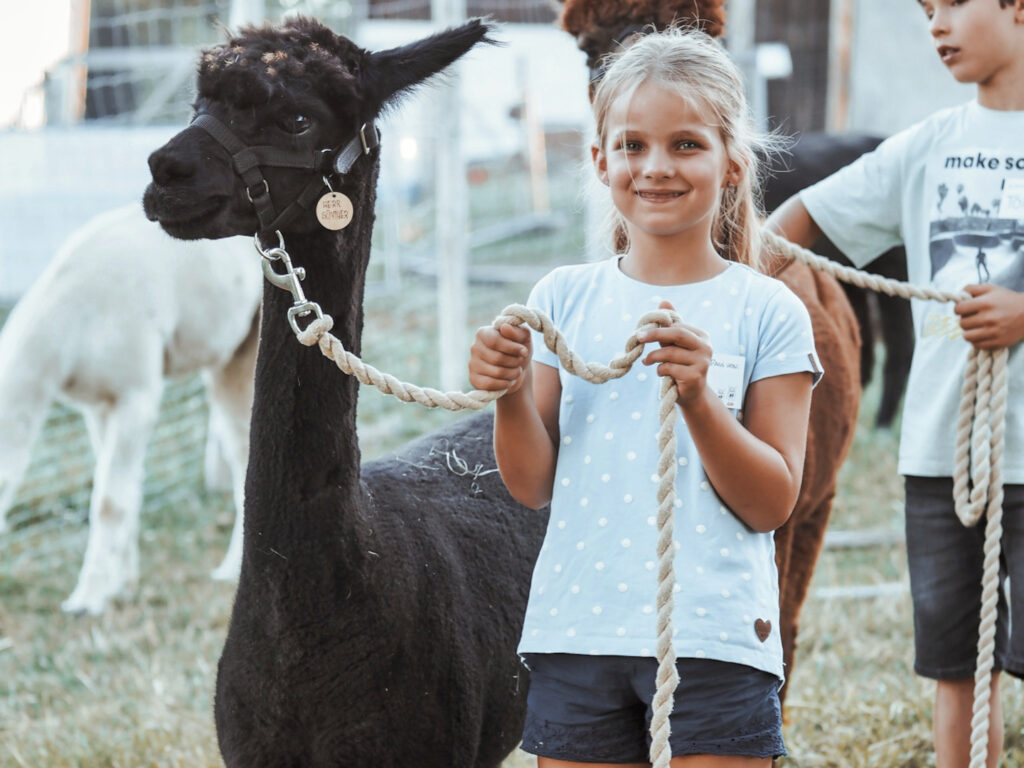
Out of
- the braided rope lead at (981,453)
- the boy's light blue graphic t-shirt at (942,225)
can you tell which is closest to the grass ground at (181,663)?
the braided rope lead at (981,453)

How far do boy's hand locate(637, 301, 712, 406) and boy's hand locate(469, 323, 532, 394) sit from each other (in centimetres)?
16

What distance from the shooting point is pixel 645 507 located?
169cm

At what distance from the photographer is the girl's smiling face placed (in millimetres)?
1689

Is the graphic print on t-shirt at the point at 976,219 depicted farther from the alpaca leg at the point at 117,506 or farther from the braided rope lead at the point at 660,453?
the alpaca leg at the point at 117,506

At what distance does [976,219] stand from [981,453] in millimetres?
476

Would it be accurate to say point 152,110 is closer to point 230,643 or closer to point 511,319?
point 230,643

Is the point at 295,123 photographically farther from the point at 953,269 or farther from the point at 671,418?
the point at 953,269

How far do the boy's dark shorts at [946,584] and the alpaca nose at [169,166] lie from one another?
63.8 inches

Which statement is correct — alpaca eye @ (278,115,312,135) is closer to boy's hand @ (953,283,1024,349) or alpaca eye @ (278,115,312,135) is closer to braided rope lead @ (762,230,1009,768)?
braided rope lead @ (762,230,1009,768)

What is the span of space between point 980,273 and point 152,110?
5.64m

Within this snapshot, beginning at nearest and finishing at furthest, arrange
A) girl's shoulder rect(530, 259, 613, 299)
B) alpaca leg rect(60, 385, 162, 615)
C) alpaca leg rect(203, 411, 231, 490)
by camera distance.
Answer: girl's shoulder rect(530, 259, 613, 299), alpaca leg rect(60, 385, 162, 615), alpaca leg rect(203, 411, 231, 490)

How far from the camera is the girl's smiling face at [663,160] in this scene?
5.54 feet

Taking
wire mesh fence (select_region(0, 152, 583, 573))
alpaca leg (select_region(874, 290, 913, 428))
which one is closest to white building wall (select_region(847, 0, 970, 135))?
wire mesh fence (select_region(0, 152, 583, 573))

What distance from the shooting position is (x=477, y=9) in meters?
11.3
